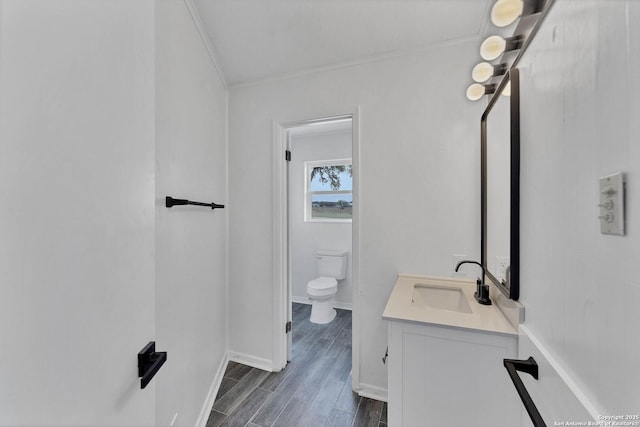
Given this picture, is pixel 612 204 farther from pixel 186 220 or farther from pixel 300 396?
pixel 300 396

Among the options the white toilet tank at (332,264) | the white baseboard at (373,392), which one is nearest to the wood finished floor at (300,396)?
the white baseboard at (373,392)

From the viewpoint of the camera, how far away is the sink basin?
153cm

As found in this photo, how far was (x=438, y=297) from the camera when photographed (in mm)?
1577

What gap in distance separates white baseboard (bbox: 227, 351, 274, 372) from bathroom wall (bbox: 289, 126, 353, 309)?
1.52 metres

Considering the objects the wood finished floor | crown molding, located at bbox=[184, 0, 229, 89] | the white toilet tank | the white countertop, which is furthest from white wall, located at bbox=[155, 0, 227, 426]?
the white toilet tank

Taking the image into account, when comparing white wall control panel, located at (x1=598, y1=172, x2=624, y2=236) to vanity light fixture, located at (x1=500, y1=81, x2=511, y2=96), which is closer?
white wall control panel, located at (x1=598, y1=172, x2=624, y2=236)

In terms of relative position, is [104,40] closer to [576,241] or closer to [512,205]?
[576,241]

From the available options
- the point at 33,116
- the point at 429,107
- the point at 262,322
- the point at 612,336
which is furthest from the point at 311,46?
the point at 262,322

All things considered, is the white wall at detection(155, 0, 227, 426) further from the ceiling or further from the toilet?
the toilet

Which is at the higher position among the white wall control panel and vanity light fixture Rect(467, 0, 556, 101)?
vanity light fixture Rect(467, 0, 556, 101)

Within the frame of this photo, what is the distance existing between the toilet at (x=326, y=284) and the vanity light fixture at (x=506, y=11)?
258cm

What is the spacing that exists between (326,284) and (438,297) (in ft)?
5.15

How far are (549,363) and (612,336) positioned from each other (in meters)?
0.31

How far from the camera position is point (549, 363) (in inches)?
28.0
